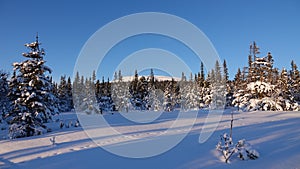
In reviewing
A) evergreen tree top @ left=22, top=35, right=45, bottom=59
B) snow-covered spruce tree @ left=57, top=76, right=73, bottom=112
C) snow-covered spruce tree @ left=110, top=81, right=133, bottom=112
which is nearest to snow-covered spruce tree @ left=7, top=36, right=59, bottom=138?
evergreen tree top @ left=22, top=35, right=45, bottom=59

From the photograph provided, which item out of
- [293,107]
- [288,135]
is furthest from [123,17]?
[293,107]

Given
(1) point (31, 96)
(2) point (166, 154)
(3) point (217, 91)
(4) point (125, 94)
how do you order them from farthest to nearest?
(4) point (125, 94), (3) point (217, 91), (1) point (31, 96), (2) point (166, 154)

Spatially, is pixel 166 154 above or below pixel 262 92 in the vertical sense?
below

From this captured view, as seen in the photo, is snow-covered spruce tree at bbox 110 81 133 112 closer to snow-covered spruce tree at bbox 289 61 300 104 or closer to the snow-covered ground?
snow-covered spruce tree at bbox 289 61 300 104

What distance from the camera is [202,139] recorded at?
39.0 ft

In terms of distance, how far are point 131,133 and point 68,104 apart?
53.9 meters

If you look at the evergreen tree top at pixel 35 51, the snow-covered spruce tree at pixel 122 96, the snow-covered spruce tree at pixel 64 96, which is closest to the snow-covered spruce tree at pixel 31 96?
the evergreen tree top at pixel 35 51

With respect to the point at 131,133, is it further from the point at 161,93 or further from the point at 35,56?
the point at 161,93

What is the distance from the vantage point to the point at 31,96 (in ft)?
58.2

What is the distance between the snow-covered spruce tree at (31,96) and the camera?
17.8 m

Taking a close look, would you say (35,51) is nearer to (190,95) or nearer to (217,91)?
(217,91)

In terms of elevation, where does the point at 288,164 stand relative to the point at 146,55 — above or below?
below

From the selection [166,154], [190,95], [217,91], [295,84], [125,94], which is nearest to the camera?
[166,154]

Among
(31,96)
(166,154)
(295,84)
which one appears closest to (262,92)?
(295,84)
